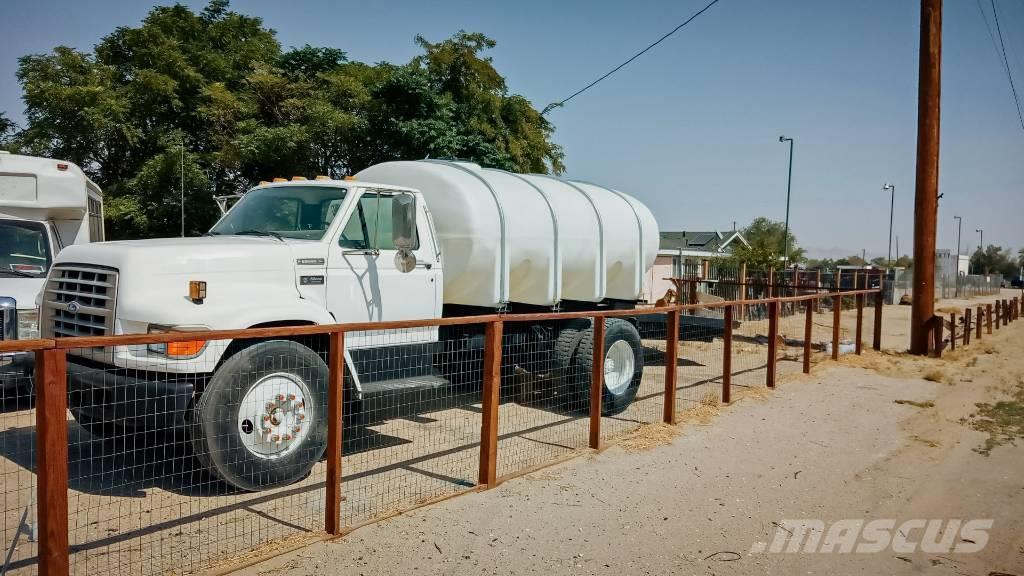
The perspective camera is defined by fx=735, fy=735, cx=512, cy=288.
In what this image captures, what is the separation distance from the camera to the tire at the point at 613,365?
8875 mm

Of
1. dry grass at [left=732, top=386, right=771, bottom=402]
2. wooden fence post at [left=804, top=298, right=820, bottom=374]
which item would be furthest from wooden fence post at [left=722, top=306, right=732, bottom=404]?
wooden fence post at [left=804, top=298, right=820, bottom=374]

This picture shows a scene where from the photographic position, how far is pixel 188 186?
21.7m

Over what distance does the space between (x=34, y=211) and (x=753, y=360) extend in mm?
11846

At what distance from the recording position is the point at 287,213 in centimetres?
710

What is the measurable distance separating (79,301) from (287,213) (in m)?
1.99

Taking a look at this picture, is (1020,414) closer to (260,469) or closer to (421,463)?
(421,463)

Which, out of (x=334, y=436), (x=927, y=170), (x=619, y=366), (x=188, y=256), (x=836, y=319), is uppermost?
(x=927, y=170)

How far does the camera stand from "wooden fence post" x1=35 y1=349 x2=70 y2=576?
11.4 ft

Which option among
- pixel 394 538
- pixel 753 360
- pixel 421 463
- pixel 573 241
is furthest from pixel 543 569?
pixel 753 360

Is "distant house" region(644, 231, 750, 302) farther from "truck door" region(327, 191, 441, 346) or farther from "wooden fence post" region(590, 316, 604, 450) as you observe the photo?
"wooden fence post" region(590, 316, 604, 450)

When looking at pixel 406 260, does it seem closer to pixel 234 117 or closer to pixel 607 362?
pixel 607 362

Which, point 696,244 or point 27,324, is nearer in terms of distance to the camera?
point 27,324

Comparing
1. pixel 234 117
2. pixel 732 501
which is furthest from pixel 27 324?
pixel 234 117

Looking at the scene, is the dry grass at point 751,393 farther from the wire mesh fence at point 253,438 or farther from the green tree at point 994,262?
the green tree at point 994,262
